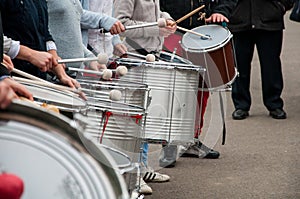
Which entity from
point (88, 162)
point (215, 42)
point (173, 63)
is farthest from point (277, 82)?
point (88, 162)

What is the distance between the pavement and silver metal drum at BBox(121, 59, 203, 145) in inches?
20.8

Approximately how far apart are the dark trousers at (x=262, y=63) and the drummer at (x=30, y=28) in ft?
16.1

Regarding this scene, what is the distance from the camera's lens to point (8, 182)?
217 cm

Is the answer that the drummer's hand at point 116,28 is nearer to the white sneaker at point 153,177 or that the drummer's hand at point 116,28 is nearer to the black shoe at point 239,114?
the white sneaker at point 153,177

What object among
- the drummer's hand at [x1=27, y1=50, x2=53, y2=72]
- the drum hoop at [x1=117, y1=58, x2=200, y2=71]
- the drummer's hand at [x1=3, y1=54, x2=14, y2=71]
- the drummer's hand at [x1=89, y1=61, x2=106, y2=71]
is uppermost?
the drummer's hand at [x1=3, y1=54, x2=14, y2=71]

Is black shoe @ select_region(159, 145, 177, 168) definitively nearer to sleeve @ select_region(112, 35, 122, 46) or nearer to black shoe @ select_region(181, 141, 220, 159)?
black shoe @ select_region(181, 141, 220, 159)

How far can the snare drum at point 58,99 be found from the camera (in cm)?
346

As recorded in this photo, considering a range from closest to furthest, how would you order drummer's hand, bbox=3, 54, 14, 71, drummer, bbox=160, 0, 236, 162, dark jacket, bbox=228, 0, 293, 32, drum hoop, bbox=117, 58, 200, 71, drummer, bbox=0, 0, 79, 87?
drummer's hand, bbox=3, 54, 14, 71 < drummer, bbox=0, 0, 79, 87 < drum hoop, bbox=117, 58, 200, 71 < drummer, bbox=160, 0, 236, 162 < dark jacket, bbox=228, 0, 293, 32

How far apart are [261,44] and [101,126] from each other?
17.2 feet

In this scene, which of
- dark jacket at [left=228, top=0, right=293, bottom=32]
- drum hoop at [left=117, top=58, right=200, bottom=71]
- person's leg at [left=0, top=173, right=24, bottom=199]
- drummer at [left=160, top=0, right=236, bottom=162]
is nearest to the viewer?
person's leg at [left=0, top=173, right=24, bottom=199]

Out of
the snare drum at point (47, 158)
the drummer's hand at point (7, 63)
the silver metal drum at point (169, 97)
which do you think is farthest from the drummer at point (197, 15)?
the snare drum at point (47, 158)

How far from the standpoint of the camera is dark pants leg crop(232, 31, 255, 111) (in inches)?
373

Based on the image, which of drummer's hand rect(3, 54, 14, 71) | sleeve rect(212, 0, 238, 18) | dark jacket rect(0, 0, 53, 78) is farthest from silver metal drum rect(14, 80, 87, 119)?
sleeve rect(212, 0, 238, 18)

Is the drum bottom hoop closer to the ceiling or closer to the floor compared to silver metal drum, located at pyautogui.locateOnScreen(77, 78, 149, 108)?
closer to the floor
